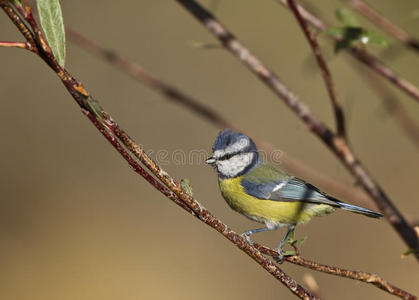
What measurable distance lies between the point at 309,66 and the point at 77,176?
3.72 metres

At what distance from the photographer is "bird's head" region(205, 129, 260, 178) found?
248 cm

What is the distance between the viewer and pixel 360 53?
190 centimetres

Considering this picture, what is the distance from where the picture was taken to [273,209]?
2.38 meters

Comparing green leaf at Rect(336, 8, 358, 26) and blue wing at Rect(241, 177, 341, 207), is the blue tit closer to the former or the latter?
blue wing at Rect(241, 177, 341, 207)

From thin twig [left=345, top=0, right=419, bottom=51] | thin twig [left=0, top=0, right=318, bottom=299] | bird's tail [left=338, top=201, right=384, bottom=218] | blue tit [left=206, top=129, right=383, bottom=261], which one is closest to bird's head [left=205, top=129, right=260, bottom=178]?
blue tit [left=206, top=129, right=383, bottom=261]

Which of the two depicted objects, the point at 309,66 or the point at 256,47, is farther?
the point at 256,47

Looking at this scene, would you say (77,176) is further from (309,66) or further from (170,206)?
(309,66)

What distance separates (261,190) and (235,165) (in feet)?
0.85

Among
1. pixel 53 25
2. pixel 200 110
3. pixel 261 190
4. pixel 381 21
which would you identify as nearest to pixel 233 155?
pixel 261 190

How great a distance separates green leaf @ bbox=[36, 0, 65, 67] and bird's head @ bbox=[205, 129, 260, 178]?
1.36m

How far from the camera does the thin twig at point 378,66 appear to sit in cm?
175

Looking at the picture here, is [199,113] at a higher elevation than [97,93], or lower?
lower

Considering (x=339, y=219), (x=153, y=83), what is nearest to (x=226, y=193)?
(x=153, y=83)

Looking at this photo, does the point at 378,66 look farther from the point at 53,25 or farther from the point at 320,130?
the point at 53,25
